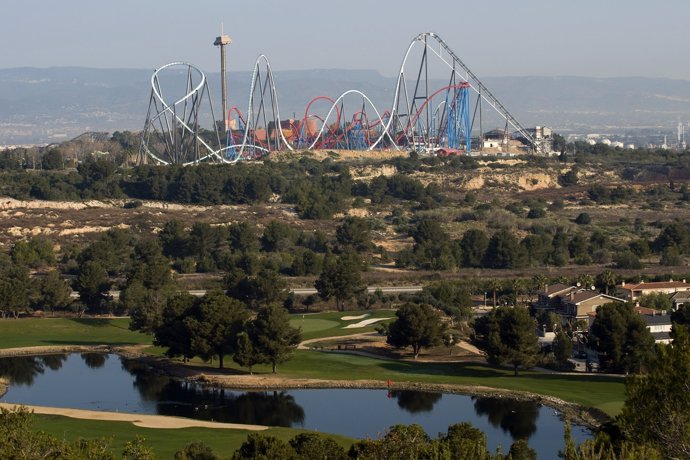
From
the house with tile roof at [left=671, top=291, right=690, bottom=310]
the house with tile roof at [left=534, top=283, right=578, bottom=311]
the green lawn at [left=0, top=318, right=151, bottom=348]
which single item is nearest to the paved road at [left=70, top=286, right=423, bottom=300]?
the green lawn at [left=0, top=318, right=151, bottom=348]

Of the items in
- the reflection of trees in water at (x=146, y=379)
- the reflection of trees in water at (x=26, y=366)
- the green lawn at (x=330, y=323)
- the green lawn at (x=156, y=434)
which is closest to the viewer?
the green lawn at (x=156, y=434)

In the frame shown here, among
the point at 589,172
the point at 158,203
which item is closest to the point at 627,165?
the point at 589,172

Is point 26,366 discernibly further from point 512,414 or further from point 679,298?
point 679,298

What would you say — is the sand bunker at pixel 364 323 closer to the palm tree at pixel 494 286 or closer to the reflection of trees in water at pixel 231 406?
the palm tree at pixel 494 286

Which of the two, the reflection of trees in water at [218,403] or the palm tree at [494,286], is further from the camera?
the palm tree at [494,286]

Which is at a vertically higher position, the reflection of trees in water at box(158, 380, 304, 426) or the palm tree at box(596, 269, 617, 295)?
the palm tree at box(596, 269, 617, 295)

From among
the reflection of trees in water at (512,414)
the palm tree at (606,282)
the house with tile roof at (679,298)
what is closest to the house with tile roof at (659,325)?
the house with tile roof at (679,298)

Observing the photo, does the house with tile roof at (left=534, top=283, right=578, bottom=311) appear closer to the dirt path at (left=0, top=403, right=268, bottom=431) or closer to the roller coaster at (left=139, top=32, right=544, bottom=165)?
the dirt path at (left=0, top=403, right=268, bottom=431)
